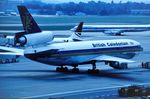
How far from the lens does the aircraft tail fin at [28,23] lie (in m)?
36.2

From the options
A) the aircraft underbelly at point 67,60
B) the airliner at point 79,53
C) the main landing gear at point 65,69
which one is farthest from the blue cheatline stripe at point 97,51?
the main landing gear at point 65,69

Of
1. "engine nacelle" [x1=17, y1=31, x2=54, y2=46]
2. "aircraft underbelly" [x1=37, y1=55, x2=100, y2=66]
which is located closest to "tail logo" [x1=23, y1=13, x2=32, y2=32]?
"engine nacelle" [x1=17, y1=31, x2=54, y2=46]

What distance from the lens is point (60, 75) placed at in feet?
118

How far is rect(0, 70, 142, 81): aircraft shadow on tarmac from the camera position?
113 ft

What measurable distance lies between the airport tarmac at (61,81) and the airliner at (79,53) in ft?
3.12

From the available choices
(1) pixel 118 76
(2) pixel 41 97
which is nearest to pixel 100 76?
→ (1) pixel 118 76

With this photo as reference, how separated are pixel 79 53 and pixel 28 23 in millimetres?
5024

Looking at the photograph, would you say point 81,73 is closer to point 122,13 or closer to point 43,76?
point 43,76

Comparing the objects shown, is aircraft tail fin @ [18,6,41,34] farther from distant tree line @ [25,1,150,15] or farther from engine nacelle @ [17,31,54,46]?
distant tree line @ [25,1,150,15]

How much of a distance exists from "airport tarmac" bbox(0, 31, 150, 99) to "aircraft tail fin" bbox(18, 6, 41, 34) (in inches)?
144

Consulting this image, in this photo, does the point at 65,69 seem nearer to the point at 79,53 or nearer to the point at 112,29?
the point at 79,53

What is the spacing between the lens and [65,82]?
32.2 m

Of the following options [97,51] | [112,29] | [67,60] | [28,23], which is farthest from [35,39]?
[112,29]

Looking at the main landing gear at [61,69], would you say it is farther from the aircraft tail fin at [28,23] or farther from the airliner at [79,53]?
the aircraft tail fin at [28,23]
